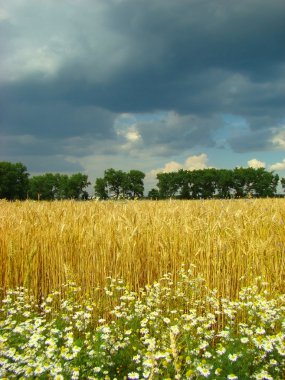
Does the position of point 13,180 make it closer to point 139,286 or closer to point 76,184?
point 76,184

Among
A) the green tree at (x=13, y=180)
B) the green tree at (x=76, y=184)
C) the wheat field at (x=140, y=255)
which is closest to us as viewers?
the wheat field at (x=140, y=255)

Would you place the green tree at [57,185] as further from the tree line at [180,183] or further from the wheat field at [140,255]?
the wheat field at [140,255]

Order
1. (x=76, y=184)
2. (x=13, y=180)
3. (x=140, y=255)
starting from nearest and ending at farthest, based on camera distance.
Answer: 1. (x=140, y=255)
2. (x=13, y=180)
3. (x=76, y=184)

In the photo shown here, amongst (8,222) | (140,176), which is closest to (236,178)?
(140,176)

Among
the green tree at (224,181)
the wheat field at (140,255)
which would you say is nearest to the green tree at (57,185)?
the green tree at (224,181)

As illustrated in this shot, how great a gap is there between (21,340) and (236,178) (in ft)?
253

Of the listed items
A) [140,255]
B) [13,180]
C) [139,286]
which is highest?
[13,180]

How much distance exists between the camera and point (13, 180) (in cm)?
5431

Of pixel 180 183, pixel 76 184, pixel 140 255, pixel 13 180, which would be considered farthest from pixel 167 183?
pixel 140 255

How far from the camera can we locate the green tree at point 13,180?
52900 mm

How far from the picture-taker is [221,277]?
4730 millimetres

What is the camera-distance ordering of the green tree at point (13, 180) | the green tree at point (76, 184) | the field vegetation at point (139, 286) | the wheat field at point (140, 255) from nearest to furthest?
1. the field vegetation at point (139, 286)
2. the wheat field at point (140, 255)
3. the green tree at point (13, 180)
4. the green tree at point (76, 184)

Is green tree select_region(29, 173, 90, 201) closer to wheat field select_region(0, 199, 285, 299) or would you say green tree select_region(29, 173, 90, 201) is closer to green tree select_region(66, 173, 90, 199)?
green tree select_region(66, 173, 90, 199)

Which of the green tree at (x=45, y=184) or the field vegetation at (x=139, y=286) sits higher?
the green tree at (x=45, y=184)
